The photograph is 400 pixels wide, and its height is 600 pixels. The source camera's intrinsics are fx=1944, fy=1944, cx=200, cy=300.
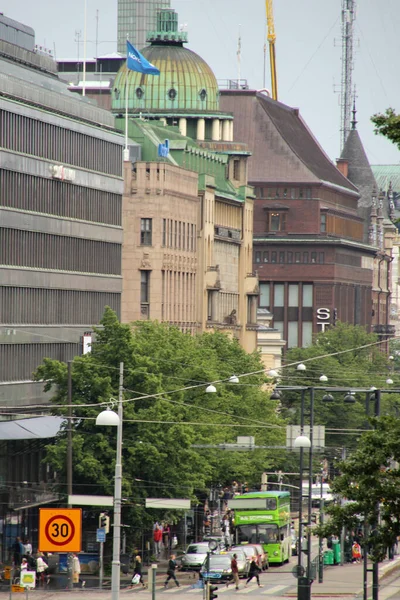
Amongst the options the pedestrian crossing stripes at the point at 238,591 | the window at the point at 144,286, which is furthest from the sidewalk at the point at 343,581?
the window at the point at 144,286

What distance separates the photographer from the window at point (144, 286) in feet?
433

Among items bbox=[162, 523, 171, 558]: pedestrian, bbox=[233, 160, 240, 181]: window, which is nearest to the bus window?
bbox=[162, 523, 171, 558]: pedestrian

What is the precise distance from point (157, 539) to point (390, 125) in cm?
5261

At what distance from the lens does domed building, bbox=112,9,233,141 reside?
160m

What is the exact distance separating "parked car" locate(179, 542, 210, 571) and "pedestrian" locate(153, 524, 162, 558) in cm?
227

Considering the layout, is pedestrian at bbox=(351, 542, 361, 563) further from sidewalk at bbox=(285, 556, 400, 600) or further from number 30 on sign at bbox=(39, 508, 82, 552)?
number 30 on sign at bbox=(39, 508, 82, 552)

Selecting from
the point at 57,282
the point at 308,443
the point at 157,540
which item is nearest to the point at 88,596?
the point at 308,443

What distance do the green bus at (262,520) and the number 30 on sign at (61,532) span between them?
135 ft

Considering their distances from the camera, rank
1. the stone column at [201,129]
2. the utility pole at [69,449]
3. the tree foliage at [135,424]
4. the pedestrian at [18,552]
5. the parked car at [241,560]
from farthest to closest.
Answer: the stone column at [201,129] < the parked car at [241,560] < the pedestrian at [18,552] < the tree foliage at [135,424] < the utility pole at [69,449]

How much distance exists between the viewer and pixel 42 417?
302 ft

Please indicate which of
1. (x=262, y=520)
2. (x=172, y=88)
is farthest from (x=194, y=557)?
(x=172, y=88)

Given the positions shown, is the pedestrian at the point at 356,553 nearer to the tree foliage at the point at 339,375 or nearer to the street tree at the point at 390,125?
the tree foliage at the point at 339,375

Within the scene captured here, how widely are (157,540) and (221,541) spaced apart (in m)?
3.71

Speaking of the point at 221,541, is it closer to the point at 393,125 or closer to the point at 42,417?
the point at 42,417
